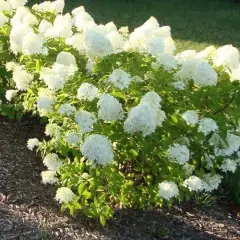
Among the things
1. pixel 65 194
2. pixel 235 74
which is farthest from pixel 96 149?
pixel 235 74

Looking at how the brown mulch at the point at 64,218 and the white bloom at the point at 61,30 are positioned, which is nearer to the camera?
the brown mulch at the point at 64,218

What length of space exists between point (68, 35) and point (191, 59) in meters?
1.01

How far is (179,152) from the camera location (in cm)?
323

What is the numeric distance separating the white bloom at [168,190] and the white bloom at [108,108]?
576 mm

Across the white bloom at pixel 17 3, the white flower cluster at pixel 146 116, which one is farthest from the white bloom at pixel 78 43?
the white bloom at pixel 17 3

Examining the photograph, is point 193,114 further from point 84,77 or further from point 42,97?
point 42,97

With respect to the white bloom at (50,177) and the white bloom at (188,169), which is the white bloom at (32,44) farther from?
the white bloom at (188,169)

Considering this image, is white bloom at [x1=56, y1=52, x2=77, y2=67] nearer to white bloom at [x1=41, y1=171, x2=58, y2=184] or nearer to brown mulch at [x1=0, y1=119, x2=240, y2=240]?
white bloom at [x1=41, y1=171, x2=58, y2=184]

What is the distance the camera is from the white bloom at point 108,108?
3047 millimetres

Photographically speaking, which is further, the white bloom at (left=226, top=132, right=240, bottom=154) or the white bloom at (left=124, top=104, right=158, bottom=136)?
the white bloom at (left=226, top=132, right=240, bottom=154)

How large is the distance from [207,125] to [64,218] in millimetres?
1192

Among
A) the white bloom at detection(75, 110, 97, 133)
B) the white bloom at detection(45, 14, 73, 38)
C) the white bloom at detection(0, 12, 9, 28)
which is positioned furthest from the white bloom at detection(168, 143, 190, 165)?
the white bloom at detection(0, 12, 9, 28)

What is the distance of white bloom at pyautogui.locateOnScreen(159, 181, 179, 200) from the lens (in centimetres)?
336

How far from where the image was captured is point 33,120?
4.95 m
